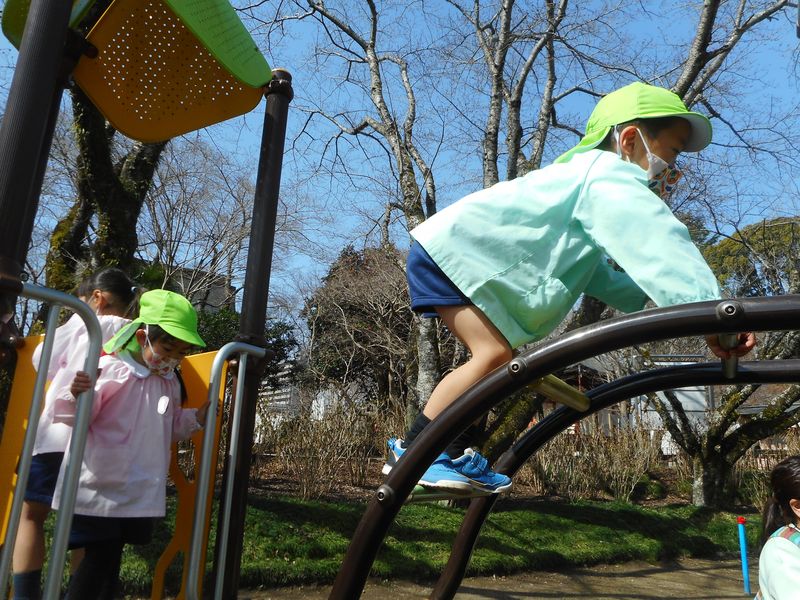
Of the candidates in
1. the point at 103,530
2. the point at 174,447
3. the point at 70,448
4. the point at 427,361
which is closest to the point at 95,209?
the point at 174,447

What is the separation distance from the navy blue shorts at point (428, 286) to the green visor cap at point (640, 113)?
1.44 feet

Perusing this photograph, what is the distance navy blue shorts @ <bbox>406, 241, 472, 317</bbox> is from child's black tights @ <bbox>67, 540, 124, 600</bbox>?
134cm

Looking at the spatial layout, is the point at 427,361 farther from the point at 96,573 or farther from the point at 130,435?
the point at 96,573

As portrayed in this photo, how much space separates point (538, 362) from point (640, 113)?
30.0 inches

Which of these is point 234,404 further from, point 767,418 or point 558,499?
point 767,418

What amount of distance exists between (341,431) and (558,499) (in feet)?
9.29

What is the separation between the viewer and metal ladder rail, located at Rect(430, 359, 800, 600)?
1.83 meters

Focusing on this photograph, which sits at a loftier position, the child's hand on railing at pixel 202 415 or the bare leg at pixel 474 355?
the bare leg at pixel 474 355

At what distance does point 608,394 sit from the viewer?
2.04 m

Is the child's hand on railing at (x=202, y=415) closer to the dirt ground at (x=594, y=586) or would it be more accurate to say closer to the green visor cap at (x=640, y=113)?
the green visor cap at (x=640, y=113)

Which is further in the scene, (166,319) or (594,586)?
(594,586)

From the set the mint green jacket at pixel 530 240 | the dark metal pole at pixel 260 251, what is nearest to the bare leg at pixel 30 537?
the dark metal pole at pixel 260 251

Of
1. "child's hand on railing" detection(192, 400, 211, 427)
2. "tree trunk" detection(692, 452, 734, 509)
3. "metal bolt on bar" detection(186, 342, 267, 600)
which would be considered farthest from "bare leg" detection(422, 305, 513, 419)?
"tree trunk" detection(692, 452, 734, 509)

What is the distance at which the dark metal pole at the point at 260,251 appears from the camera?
2326 mm
